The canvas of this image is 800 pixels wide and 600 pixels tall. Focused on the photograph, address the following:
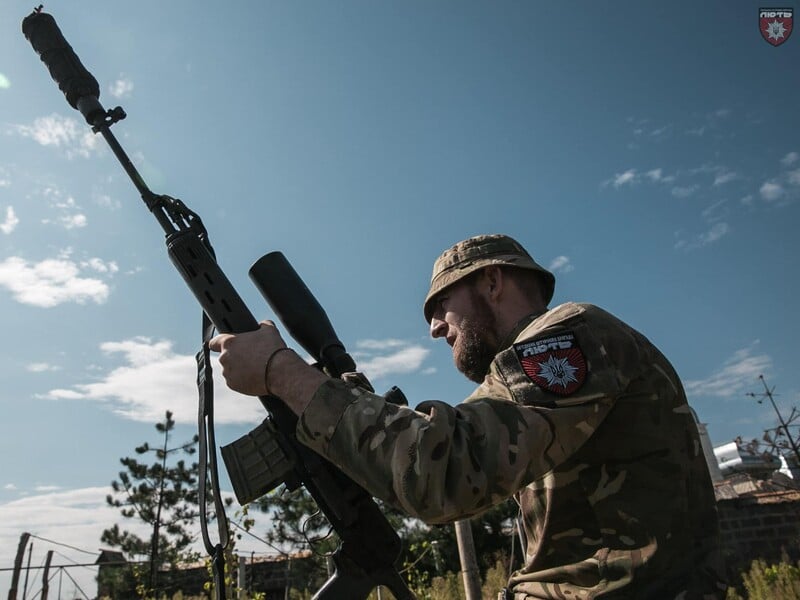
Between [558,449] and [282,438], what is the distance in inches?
44.3

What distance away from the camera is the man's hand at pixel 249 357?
190cm

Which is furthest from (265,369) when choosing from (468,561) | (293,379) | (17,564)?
(17,564)

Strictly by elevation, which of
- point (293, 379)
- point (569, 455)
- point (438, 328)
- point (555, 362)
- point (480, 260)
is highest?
point (480, 260)

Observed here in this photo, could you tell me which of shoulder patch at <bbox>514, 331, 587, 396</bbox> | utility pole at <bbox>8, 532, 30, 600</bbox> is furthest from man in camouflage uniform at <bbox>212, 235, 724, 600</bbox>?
utility pole at <bbox>8, 532, 30, 600</bbox>

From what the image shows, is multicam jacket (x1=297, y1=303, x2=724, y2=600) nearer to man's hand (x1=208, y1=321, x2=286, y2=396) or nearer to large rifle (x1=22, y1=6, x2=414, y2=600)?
man's hand (x1=208, y1=321, x2=286, y2=396)

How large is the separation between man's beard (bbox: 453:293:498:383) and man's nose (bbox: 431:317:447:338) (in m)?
0.15

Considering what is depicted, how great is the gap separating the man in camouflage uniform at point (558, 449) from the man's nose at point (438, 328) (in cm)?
44

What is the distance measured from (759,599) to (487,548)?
1035 centimetres

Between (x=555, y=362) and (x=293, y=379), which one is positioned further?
(x=293, y=379)

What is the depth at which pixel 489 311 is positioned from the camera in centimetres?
228

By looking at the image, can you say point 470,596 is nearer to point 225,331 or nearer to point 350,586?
point 350,586

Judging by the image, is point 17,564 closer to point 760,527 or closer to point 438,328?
point 438,328

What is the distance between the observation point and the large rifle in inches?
85.1

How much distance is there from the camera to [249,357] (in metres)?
1.94
